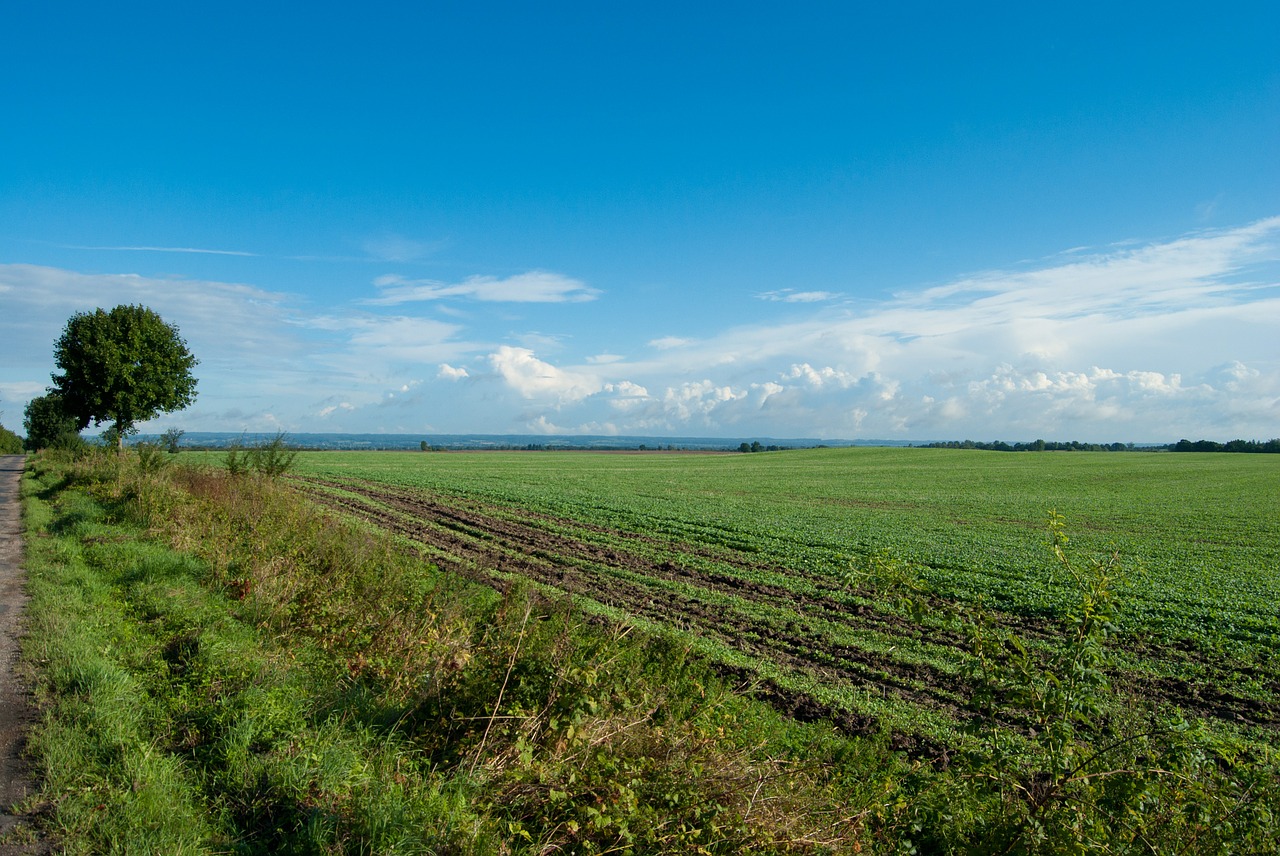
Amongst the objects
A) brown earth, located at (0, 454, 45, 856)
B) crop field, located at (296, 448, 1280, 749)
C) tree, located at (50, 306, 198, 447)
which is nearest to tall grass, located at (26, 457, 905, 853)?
brown earth, located at (0, 454, 45, 856)

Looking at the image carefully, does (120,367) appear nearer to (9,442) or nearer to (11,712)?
(11,712)

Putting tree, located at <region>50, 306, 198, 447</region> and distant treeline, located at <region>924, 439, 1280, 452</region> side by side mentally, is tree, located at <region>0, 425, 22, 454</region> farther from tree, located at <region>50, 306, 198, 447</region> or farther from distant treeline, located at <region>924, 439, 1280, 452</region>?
distant treeline, located at <region>924, 439, 1280, 452</region>

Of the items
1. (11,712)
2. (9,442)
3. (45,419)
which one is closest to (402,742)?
(11,712)

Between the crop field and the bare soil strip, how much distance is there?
0.18 feet

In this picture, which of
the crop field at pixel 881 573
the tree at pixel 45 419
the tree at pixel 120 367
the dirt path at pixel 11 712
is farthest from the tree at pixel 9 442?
the dirt path at pixel 11 712

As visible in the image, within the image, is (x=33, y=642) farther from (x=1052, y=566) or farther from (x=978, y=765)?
(x=1052, y=566)

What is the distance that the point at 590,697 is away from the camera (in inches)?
203

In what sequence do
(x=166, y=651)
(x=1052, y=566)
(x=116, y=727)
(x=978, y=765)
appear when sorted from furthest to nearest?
(x=1052, y=566), (x=166, y=651), (x=116, y=727), (x=978, y=765)

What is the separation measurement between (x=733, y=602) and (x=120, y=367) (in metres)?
41.4

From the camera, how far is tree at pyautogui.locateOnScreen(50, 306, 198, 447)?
130 ft

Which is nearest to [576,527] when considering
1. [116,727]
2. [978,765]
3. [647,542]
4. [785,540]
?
[647,542]

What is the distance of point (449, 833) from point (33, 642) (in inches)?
254

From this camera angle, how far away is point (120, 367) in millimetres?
39625

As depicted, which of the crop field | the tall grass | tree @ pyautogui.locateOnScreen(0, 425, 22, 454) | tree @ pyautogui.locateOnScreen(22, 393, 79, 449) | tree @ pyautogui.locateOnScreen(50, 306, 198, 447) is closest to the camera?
the tall grass
